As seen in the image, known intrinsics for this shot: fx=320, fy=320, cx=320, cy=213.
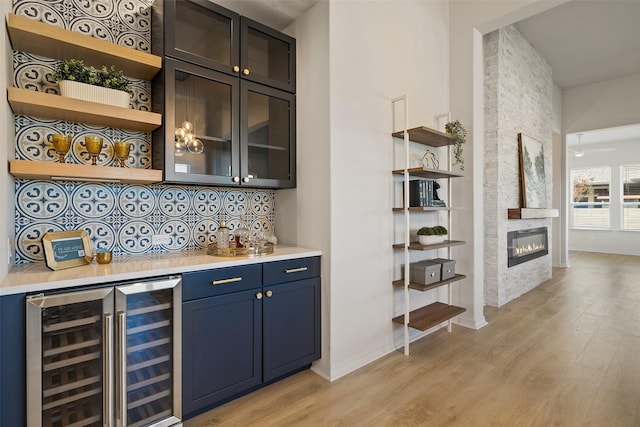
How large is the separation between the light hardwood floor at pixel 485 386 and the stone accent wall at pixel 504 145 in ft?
2.74

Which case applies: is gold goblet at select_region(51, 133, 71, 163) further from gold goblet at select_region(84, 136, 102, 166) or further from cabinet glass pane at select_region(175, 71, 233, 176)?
cabinet glass pane at select_region(175, 71, 233, 176)

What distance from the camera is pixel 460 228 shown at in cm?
344

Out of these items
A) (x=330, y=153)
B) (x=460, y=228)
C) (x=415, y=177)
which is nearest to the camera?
(x=330, y=153)

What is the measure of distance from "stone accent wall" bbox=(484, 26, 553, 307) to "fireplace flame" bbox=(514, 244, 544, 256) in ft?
0.60

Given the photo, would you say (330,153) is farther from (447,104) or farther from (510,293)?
(510,293)

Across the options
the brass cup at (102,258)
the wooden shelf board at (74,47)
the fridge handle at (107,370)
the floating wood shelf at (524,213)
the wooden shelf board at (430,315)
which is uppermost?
the wooden shelf board at (74,47)

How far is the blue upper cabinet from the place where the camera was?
2.04 metres

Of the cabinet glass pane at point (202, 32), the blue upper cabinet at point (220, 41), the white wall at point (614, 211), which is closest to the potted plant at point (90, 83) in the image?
the blue upper cabinet at point (220, 41)

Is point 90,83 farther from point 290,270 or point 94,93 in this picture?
point 290,270

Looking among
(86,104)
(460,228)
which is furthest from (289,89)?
(460,228)

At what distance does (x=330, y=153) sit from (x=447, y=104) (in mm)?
1960

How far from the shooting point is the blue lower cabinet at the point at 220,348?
5.96 feet

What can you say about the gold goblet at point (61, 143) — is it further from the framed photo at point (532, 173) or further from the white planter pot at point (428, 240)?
the framed photo at point (532, 173)

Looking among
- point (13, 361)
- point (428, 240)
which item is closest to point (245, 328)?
point (13, 361)
